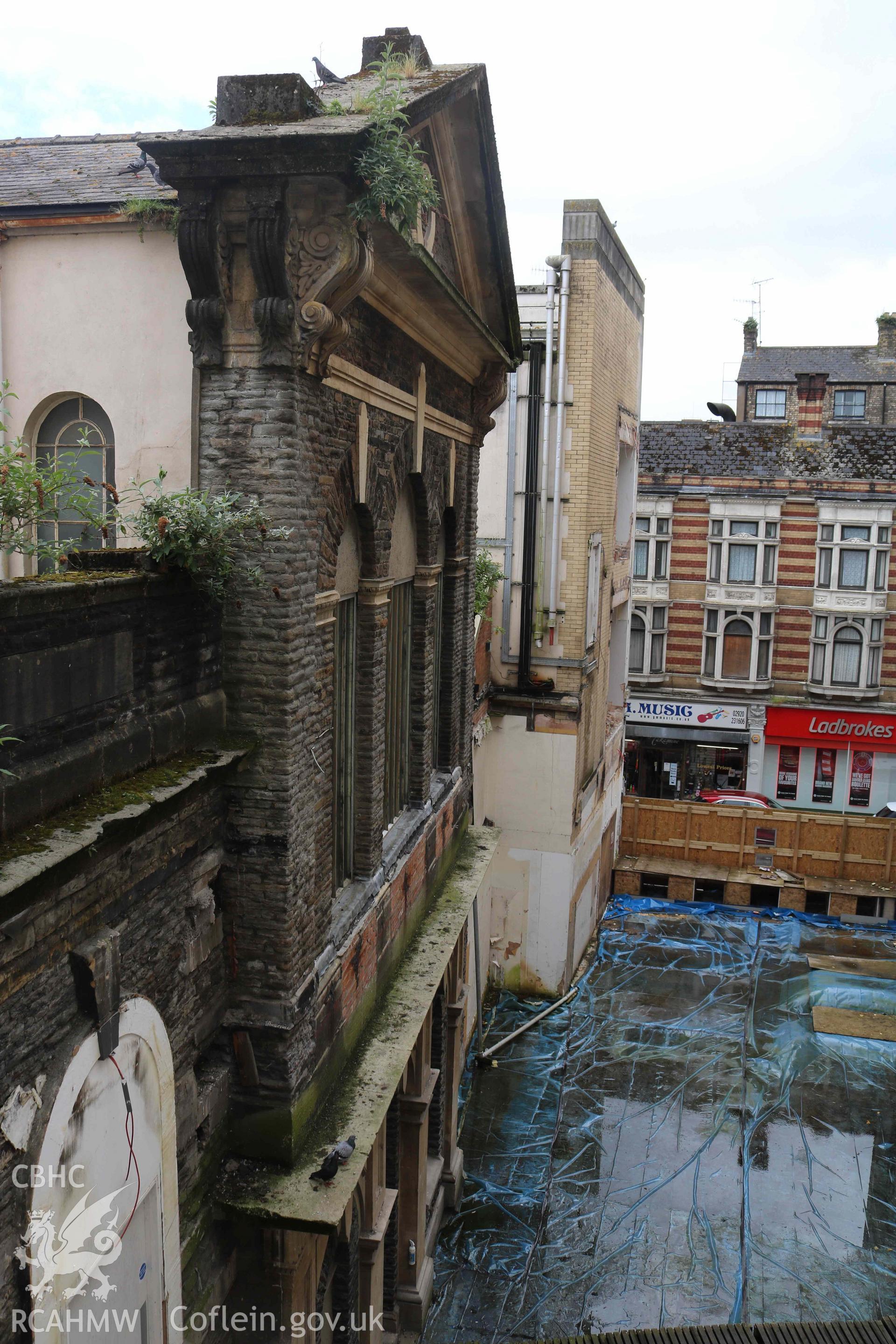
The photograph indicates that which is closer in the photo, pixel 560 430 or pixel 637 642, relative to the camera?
pixel 560 430

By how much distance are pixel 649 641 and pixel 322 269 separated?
82.5ft

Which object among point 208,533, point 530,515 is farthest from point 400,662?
point 530,515

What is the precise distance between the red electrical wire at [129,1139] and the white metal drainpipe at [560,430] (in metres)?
12.8

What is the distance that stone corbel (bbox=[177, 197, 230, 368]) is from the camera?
5.78 m

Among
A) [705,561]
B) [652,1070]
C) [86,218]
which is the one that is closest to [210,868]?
[86,218]

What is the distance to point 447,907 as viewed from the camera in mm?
10852

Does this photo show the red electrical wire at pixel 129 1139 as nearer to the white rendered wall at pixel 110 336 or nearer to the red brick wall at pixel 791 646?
the white rendered wall at pixel 110 336

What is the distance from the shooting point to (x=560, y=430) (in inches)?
658

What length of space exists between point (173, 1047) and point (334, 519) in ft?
10.6

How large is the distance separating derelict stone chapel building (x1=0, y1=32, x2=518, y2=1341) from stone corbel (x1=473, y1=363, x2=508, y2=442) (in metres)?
2.14

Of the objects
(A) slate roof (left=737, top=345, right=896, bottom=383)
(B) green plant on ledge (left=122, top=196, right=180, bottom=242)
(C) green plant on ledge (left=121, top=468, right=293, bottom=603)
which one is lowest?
(C) green plant on ledge (left=121, top=468, right=293, bottom=603)

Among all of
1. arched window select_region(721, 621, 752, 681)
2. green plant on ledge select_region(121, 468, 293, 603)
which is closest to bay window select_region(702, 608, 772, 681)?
arched window select_region(721, 621, 752, 681)

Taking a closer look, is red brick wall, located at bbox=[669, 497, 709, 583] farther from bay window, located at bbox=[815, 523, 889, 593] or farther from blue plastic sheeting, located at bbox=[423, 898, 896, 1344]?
blue plastic sheeting, located at bbox=[423, 898, 896, 1344]

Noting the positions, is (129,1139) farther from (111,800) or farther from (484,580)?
(484,580)
